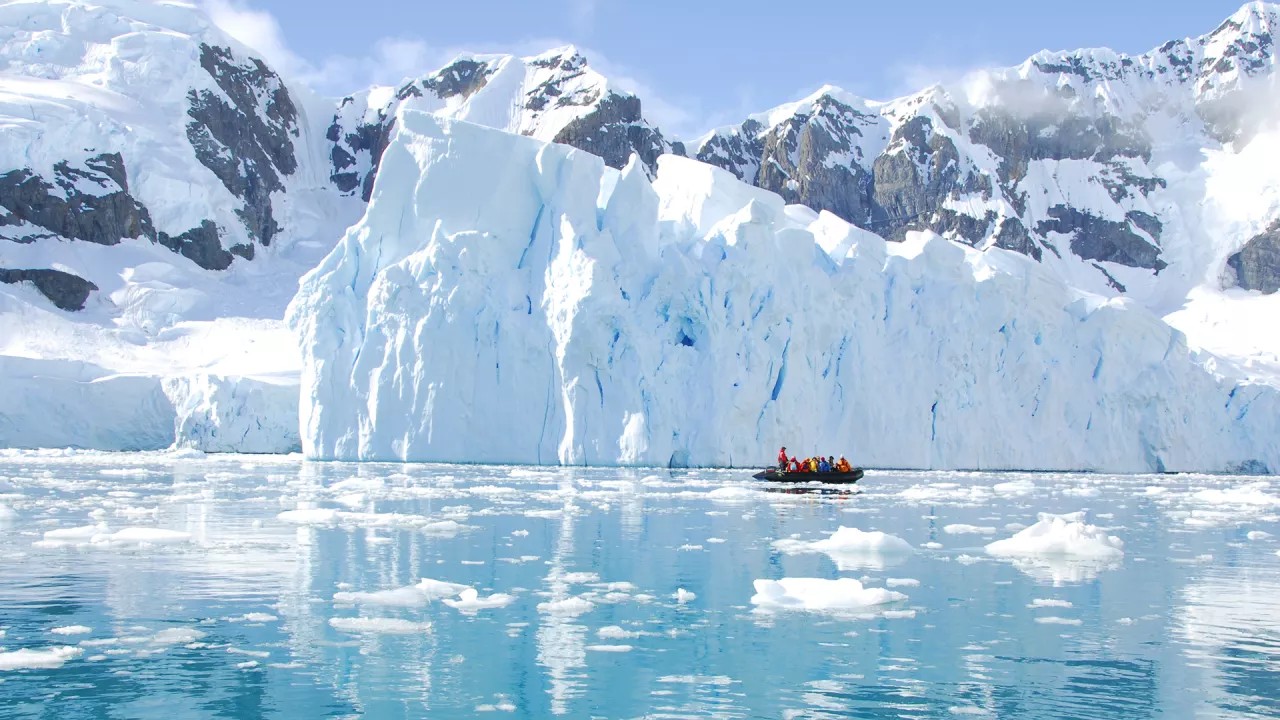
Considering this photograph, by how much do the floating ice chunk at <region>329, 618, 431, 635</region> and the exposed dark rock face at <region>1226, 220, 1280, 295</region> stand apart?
Result: 236 feet

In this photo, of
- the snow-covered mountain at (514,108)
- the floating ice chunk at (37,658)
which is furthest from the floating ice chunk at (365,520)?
the snow-covered mountain at (514,108)

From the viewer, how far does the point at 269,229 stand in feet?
208

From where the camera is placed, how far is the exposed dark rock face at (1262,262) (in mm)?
69312

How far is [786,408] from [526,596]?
23.2m

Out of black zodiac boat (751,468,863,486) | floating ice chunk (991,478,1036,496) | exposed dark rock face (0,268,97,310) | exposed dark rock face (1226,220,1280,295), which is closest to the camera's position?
floating ice chunk (991,478,1036,496)

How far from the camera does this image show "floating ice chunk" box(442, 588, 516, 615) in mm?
9219

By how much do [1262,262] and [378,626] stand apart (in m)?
73.0

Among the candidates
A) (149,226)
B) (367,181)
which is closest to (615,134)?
(367,181)

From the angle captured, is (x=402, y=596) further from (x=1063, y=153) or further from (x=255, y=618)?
(x=1063, y=153)

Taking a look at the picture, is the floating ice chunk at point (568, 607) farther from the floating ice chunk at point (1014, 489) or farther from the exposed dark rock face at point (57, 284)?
the exposed dark rock face at point (57, 284)

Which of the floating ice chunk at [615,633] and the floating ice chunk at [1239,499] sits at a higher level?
the floating ice chunk at [1239,499]

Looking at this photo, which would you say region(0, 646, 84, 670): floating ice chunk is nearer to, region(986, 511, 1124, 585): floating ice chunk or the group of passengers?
region(986, 511, 1124, 585): floating ice chunk

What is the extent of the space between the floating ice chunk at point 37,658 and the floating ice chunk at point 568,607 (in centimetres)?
335

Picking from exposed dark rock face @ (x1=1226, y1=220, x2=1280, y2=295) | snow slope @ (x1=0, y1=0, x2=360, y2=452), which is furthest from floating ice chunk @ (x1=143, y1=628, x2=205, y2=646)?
exposed dark rock face @ (x1=1226, y1=220, x2=1280, y2=295)
